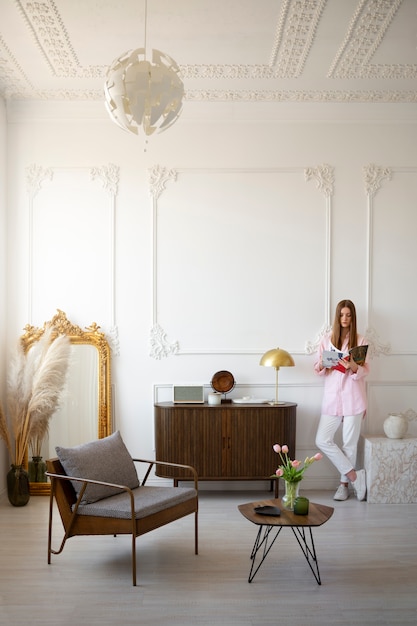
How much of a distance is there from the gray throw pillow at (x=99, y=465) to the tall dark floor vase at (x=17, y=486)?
5.41ft

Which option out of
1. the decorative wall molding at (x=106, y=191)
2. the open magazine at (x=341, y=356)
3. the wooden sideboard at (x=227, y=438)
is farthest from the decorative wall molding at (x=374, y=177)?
the decorative wall molding at (x=106, y=191)

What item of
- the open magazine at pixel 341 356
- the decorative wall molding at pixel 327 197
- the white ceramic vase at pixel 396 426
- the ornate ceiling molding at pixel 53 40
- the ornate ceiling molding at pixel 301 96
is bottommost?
the white ceramic vase at pixel 396 426

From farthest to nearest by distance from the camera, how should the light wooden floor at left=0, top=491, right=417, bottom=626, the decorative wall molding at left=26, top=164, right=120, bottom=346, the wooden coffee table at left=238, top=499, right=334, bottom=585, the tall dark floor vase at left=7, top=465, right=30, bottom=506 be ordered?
the decorative wall molding at left=26, top=164, right=120, bottom=346, the tall dark floor vase at left=7, top=465, right=30, bottom=506, the wooden coffee table at left=238, top=499, right=334, bottom=585, the light wooden floor at left=0, top=491, right=417, bottom=626

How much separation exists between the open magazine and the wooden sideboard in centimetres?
69

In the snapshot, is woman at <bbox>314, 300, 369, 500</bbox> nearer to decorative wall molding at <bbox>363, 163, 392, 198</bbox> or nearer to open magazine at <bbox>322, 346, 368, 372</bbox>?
open magazine at <bbox>322, 346, 368, 372</bbox>

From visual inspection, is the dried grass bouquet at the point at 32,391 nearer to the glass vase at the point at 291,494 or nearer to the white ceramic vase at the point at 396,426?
the glass vase at the point at 291,494

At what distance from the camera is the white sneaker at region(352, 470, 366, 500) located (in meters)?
6.59

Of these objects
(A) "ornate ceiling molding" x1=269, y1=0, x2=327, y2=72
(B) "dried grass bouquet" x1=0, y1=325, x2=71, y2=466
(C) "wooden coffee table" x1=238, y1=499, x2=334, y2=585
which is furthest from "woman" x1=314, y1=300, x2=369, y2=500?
(B) "dried grass bouquet" x1=0, y1=325, x2=71, y2=466

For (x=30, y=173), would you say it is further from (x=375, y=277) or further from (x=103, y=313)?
(x=375, y=277)

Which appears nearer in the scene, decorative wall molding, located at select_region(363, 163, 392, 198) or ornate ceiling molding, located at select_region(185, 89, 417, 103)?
ornate ceiling molding, located at select_region(185, 89, 417, 103)

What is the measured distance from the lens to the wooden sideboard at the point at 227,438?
659 cm

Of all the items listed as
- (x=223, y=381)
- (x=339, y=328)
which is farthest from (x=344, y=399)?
(x=223, y=381)

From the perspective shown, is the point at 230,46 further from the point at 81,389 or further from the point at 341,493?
the point at 341,493

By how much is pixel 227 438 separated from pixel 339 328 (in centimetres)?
157
